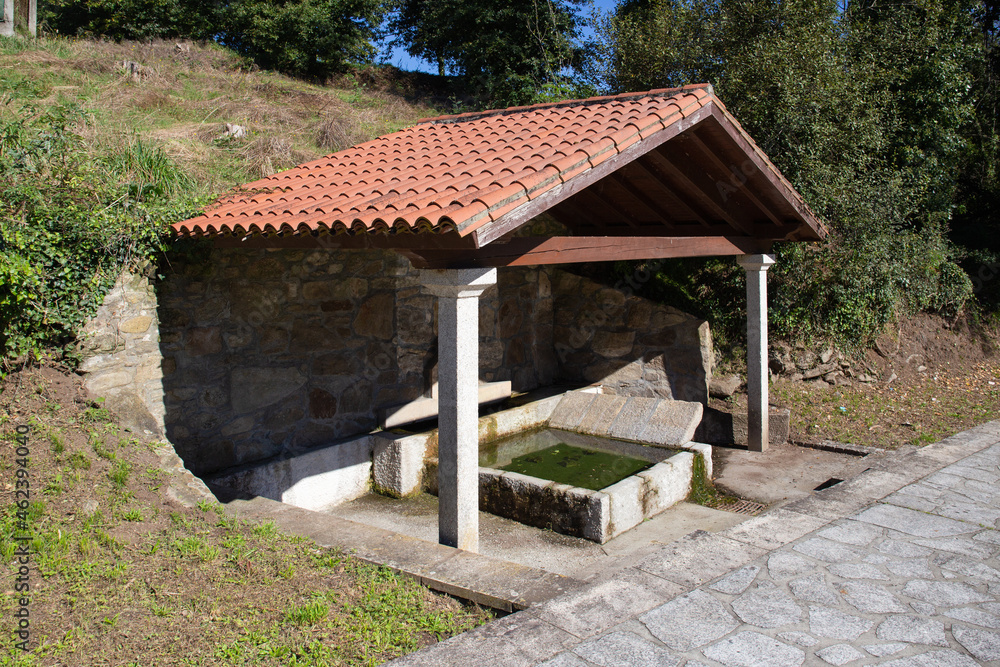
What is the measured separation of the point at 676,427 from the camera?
6148 millimetres

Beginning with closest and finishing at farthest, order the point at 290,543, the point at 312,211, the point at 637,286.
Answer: the point at 290,543 → the point at 312,211 → the point at 637,286

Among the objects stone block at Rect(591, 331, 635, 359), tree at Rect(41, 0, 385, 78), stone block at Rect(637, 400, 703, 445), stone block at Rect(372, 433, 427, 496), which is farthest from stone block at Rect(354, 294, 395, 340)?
tree at Rect(41, 0, 385, 78)

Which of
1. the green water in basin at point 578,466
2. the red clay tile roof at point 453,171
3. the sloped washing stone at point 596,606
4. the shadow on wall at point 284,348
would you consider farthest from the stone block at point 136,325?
the sloped washing stone at point 596,606

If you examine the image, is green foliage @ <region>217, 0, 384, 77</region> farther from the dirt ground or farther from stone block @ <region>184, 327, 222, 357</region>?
the dirt ground

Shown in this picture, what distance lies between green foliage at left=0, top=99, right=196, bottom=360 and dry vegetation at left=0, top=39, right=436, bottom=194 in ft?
2.61

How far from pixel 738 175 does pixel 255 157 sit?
5118mm

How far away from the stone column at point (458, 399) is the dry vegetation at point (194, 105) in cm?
304

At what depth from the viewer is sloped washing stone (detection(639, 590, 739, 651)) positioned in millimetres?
2819

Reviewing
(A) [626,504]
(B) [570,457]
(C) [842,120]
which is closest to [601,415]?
(B) [570,457]

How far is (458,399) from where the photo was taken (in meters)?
3.79

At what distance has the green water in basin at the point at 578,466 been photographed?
5.61m

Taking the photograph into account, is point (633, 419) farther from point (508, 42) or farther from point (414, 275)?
point (508, 42)

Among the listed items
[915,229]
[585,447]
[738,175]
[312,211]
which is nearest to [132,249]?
[312,211]

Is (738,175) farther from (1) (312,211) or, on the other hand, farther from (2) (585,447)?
(1) (312,211)
